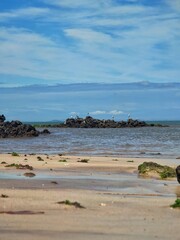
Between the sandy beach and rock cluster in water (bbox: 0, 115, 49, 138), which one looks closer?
the sandy beach

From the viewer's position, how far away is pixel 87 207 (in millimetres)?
11914

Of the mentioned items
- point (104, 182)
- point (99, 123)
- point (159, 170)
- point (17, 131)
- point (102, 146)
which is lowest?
point (104, 182)

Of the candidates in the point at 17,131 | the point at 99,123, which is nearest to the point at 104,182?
the point at 17,131

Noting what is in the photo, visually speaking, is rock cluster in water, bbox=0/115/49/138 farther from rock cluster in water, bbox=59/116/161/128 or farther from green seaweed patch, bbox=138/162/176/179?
rock cluster in water, bbox=59/116/161/128

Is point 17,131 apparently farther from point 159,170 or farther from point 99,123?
point 99,123

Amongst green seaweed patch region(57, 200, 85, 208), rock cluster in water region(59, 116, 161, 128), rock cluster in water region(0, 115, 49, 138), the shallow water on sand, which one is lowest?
the shallow water on sand

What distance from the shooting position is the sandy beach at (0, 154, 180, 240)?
9086 mm

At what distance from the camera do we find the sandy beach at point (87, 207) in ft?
29.8

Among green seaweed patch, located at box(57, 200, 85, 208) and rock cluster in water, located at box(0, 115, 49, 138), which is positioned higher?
rock cluster in water, located at box(0, 115, 49, 138)

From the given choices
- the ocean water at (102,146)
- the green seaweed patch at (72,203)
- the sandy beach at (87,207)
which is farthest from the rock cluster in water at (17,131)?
the green seaweed patch at (72,203)

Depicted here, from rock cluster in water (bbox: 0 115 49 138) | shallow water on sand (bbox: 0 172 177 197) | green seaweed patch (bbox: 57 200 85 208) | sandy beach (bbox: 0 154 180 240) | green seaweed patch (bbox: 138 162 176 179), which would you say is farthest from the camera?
rock cluster in water (bbox: 0 115 49 138)

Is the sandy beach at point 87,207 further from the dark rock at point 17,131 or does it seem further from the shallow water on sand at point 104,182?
the dark rock at point 17,131

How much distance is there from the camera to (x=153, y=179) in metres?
19.5

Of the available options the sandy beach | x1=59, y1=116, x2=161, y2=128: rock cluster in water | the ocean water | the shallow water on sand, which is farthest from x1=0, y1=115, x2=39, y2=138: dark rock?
x1=59, y1=116, x2=161, y2=128: rock cluster in water
